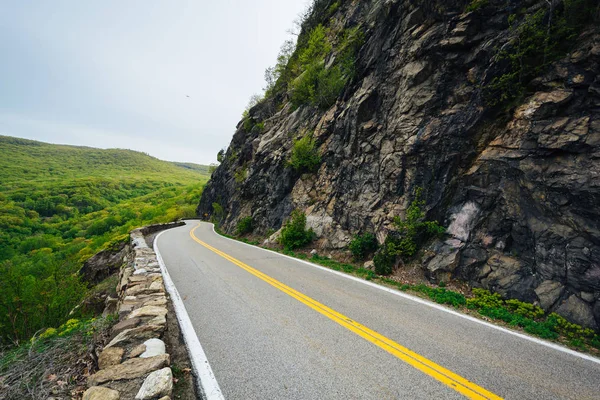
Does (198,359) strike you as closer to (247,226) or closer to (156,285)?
(156,285)

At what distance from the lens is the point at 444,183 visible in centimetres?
737

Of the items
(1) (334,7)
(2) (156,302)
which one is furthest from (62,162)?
(2) (156,302)

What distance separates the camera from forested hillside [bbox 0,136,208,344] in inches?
503

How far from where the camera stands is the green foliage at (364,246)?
8664 mm

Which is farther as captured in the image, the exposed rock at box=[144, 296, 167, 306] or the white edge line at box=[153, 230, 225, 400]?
the exposed rock at box=[144, 296, 167, 306]

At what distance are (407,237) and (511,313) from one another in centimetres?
306

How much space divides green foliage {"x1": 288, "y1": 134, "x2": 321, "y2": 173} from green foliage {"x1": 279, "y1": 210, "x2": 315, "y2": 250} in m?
3.68

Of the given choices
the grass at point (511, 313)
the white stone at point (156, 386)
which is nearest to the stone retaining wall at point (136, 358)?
the white stone at point (156, 386)

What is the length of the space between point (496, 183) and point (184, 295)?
8753mm

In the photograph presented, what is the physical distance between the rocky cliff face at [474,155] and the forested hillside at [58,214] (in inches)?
623

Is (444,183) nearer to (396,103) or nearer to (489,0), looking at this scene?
(396,103)

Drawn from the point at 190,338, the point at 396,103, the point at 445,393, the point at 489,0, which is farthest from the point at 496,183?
the point at 190,338

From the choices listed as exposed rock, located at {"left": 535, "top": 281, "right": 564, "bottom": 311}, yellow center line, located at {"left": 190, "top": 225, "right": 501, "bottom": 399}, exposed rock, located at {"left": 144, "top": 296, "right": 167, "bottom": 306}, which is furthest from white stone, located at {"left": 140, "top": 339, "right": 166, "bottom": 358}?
exposed rock, located at {"left": 535, "top": 281, "right": 564, "bottom": 311}

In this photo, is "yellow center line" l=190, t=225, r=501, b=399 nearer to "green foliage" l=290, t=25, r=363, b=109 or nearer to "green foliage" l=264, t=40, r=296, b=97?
"green foliage" l=290, t=25, r=363, b=109
